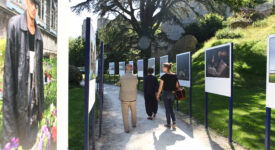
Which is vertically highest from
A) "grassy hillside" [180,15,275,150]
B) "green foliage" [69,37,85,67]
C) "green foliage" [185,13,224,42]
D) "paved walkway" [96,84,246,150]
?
"green foliage" [185,13,224,42]

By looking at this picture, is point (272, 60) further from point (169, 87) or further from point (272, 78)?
point (169, 87)

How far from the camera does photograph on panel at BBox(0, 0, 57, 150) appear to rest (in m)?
0.94

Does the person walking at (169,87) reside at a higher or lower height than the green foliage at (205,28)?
lower

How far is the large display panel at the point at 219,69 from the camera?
5273mm

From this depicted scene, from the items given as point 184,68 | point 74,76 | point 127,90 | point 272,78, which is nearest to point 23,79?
point 272,78

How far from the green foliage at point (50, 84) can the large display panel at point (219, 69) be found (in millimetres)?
4405

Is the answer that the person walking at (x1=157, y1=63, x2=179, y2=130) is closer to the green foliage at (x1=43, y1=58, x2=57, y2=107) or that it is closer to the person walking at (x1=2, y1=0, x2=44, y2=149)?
the green foliage at (x1=43, y1=58, x2=57, y2=107)

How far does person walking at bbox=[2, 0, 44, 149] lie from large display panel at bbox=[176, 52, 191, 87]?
23.4 ft

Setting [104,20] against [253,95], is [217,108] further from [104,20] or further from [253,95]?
[104,20]

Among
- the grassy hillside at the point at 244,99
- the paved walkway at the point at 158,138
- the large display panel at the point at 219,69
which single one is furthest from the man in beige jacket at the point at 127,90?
the grassy hillside at the point at 244,99

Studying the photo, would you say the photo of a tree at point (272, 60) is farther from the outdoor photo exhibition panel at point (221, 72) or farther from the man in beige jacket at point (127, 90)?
the man in beige jacket at point (127, 90)

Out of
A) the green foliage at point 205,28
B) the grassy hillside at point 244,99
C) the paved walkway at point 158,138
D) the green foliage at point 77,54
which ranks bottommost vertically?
the paved walkway at point 158,138

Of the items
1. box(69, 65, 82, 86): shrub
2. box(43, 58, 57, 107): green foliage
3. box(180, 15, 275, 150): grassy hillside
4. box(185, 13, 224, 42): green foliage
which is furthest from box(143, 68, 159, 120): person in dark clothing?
box(185, 13, 224, 42): green foliage

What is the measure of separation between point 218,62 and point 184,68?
2.69 metres
